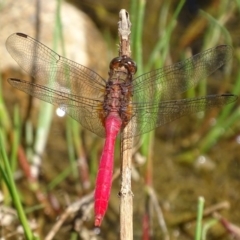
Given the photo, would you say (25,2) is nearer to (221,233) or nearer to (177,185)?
(177,185)

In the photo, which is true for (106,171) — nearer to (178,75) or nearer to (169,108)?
(169,108)

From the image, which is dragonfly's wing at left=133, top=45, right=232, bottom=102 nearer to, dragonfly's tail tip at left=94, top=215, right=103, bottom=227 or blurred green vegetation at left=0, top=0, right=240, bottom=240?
blurred green vegetation at left=0, top=0, right=240, bottom=240

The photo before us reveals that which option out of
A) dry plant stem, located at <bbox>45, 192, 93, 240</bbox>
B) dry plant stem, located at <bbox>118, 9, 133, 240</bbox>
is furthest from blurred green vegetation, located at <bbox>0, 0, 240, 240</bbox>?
dry plant stem, located at <bbox>118, 9, 133, 240</bbox>

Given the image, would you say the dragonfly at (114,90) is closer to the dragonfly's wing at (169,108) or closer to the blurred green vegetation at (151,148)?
the dragonfly's wing at (169,108)

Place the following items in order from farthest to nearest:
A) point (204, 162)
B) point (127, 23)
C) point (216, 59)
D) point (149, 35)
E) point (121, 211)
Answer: point (149, 35) → point (204, 162) → point (216, 59) → point (127, 23) → point (121, 211)

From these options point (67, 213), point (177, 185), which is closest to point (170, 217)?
point (177, 185)

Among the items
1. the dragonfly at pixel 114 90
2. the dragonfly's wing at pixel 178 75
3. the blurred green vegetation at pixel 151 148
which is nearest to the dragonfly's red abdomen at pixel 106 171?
the dragonfly at pixel 114 90
